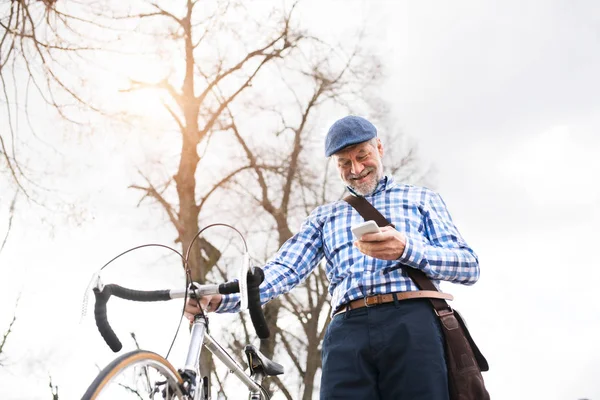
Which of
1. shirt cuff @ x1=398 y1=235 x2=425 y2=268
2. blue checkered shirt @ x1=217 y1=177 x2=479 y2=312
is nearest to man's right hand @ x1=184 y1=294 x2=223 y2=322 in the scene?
blue checkered shirt @ x1=217 y1=177 x2=479 y2=312

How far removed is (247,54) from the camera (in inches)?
439

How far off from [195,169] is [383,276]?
26.1ft

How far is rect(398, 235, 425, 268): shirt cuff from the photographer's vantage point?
2.24m

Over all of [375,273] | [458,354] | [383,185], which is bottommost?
[458,354]

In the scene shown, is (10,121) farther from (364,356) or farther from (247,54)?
(247,54)

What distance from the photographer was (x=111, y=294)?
2.16m

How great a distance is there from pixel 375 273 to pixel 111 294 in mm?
1038

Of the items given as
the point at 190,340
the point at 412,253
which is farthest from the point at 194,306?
the point at 412,253

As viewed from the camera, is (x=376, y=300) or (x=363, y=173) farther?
(x=363, y=173)

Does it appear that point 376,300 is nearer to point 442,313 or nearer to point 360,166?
point 442,313

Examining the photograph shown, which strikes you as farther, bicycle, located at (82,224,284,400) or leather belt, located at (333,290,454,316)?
leather belt, located at (333,290,454,316)

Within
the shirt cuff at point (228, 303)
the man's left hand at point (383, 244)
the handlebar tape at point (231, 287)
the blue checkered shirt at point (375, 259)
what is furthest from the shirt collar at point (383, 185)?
the handlebar tape at point (231, 287)

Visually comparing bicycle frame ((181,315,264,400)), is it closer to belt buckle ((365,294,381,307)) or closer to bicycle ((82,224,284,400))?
bicycle ((82,224,284,400))

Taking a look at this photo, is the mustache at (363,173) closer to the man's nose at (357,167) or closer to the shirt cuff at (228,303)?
the man's nose at (357,167)
